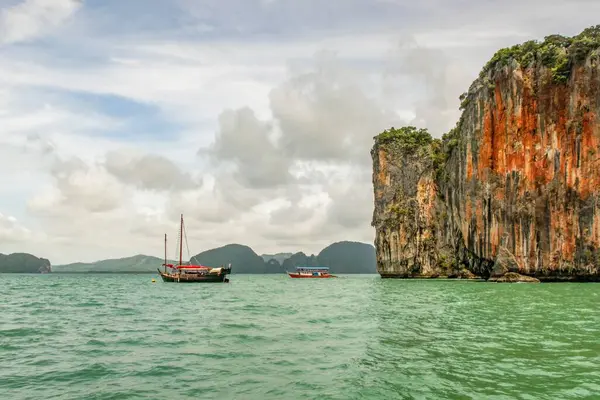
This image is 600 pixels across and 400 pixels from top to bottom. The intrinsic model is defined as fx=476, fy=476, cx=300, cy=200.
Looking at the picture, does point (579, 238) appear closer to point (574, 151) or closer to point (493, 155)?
point (574, 151)

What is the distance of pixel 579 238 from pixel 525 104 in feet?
63.4

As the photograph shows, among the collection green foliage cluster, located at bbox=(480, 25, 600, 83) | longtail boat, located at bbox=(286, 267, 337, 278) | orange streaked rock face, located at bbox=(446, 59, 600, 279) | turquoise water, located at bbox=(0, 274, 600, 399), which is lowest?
longtail boat, located at bbox=(286, 267, 337, 278)

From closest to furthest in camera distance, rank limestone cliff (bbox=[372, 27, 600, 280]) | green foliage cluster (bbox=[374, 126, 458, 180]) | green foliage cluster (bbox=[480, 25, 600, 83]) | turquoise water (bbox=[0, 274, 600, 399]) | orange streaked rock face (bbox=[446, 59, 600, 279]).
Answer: turquoise water (bbox=[0, 274, 600, 399]), orange streaked rock face (bbox=[446, 59, 600, 279]), limestone cliff (bbox=[372, 27, 600, 280]), green foliage cluster (bbox=[480, 25, 600, 83]), green foliage cluster (bbox=[374, 126, 458, 180])

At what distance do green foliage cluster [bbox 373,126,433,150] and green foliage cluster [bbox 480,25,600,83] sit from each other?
23843 millimetres

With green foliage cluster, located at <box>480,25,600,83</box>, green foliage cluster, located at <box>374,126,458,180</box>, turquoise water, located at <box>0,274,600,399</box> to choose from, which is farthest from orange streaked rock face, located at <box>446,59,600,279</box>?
turquoise water, located at <box>0,274,600,399</box>

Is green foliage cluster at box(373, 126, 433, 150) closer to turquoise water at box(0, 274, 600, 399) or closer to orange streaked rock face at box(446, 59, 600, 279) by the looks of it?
orange streaked rock face at box(446, 59, 600, 279)

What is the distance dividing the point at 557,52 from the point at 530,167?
15464 millimetres

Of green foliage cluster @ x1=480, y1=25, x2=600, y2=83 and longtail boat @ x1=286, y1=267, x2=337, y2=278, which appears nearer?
green foliage cluster @ x1=480, y1=25, x2=600, y2=83

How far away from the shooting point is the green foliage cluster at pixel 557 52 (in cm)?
6056

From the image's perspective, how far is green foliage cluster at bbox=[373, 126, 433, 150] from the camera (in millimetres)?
91312

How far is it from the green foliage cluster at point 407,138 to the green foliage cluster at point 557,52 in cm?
2384

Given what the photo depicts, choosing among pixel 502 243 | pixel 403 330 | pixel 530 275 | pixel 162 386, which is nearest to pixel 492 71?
pixel 502 243

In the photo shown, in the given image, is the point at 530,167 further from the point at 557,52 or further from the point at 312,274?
the point at 312,274

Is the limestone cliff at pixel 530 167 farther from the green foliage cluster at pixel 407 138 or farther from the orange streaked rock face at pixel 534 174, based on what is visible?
the green foliage cluster at pixel 407 138
